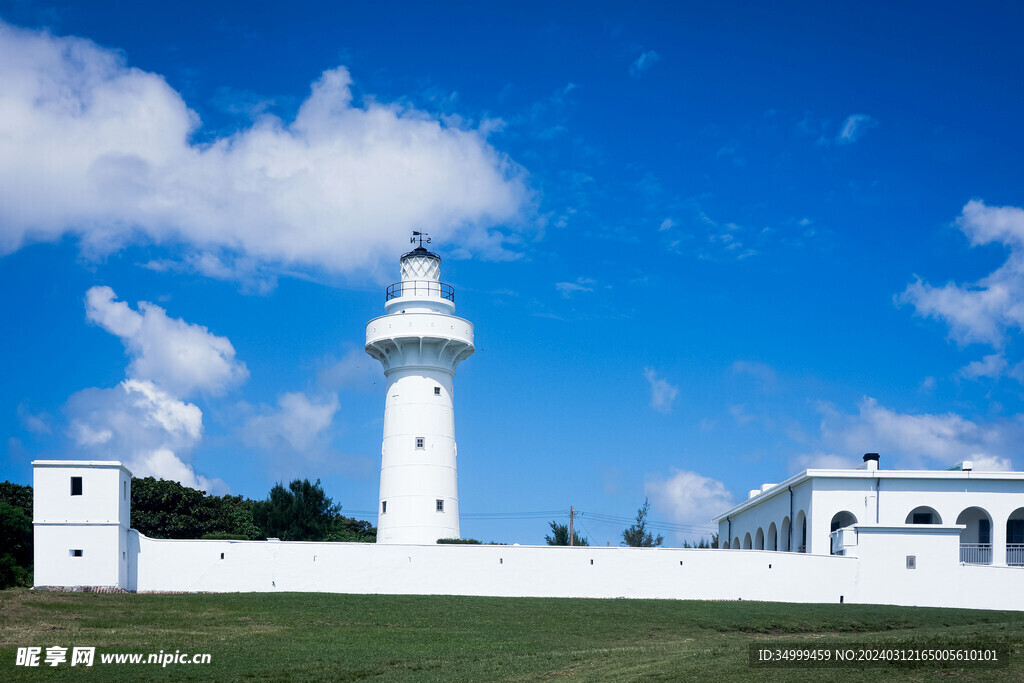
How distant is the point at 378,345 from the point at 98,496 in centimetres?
→ 1327

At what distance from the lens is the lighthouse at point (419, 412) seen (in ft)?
142

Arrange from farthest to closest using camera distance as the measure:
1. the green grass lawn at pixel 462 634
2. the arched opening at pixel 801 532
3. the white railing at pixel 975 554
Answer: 1. the arched opening at pixel 801 532
2. the white railing at pixel 975 554
3. the green grass lawn at pixel 462 634

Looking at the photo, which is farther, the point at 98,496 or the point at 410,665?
the point at 98,496

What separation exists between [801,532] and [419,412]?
1640 cm

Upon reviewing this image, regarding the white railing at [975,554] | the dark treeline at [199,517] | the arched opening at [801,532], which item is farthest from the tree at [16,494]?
the white railing at [975,554]

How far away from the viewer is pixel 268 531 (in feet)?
169

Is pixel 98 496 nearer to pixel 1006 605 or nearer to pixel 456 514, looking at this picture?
pixel 456 514

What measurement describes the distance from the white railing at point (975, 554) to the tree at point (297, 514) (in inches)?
1081

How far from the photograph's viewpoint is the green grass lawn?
22.1m

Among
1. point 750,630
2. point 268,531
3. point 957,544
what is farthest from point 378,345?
point 957,544

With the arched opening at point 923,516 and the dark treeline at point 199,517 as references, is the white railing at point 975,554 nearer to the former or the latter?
the arched opening at point 923,516

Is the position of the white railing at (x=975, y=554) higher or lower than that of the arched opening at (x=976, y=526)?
lower

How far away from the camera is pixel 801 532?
4453cm

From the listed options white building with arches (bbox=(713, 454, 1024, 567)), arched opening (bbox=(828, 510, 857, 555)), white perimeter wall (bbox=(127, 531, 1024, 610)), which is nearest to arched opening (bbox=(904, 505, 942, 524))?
white building with arches (bbox=(713, 454, 1024, 567))
